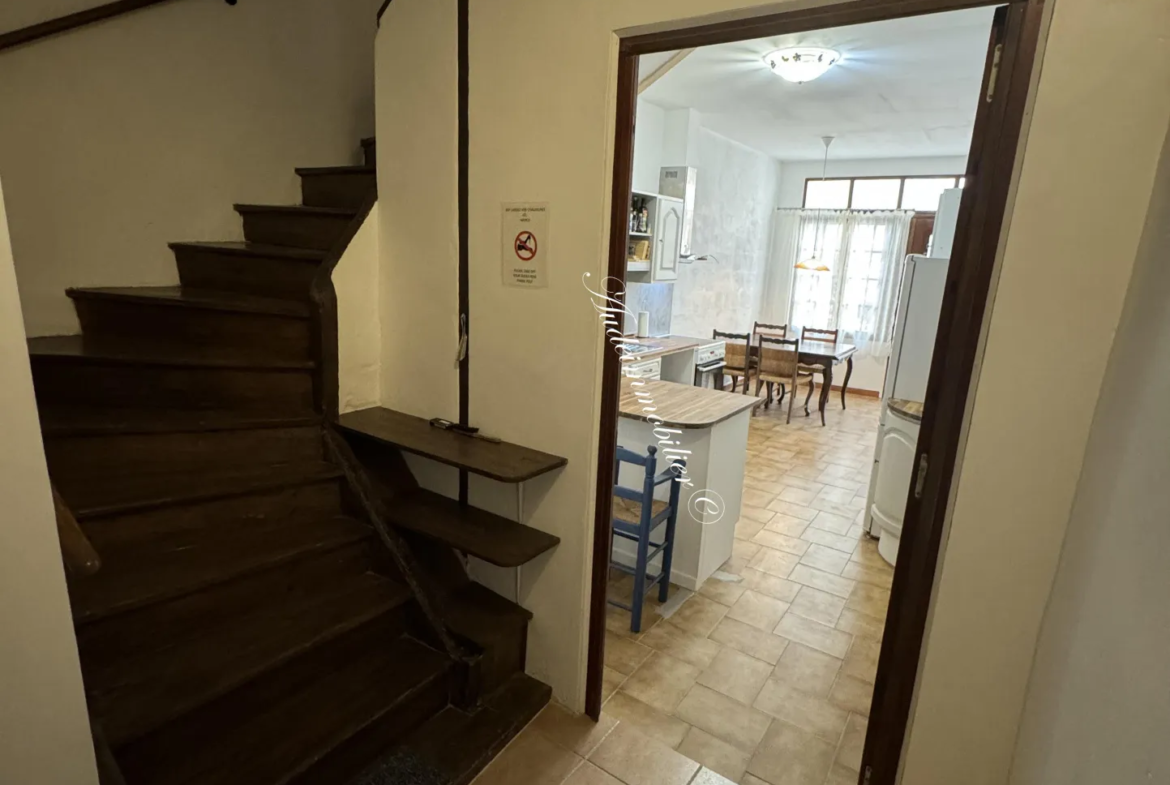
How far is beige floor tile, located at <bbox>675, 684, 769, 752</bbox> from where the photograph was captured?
2.03 metres

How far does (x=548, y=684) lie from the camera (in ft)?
6.95

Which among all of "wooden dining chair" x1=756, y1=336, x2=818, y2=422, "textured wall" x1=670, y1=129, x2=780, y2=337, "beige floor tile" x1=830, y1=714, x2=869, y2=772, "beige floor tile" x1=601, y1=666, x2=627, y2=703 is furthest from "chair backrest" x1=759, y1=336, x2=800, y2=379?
"beige floor tile" x1=601, y1=666, x2=627, y2=703

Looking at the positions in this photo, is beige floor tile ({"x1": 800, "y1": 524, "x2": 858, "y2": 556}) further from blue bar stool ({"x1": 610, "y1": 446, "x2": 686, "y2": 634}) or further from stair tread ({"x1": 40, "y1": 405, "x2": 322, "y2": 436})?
stair tread ({"x1": 40, "y1": 405, "x2": 322, "y2": 436})

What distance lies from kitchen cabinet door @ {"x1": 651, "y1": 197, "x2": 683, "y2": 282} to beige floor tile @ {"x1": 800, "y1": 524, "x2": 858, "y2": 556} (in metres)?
2.24

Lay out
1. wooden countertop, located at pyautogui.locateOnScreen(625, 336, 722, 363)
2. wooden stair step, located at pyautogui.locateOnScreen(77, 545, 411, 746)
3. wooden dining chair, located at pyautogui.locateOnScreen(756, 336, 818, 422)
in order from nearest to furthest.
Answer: wooden stair step, located at pyautogui.locateOnScreen(77, 545, 411, 746)
wooden countertop, located at pyautogui.locateOnScreen(625, 336, 722, 363)
wooden dining chair, located at pyautogui.locateOnScreen(756, 336, 818, 422)

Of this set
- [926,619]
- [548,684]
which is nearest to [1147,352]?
[926,619]

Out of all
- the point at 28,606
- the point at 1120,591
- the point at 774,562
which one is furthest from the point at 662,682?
the point at 28,606

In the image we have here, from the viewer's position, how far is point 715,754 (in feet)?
6.38

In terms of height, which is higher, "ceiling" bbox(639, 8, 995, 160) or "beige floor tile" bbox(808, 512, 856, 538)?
"ceiling" bbox(639, 8, 995, 160)

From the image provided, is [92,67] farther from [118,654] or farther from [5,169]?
[118,654]

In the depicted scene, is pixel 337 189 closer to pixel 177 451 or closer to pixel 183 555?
pixel 177 451

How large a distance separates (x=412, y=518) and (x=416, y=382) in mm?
542

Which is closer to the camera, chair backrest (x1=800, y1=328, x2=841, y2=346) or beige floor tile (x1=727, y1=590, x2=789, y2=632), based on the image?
beige floor tile (x1=727, y1=590, x2=789, y2=632)

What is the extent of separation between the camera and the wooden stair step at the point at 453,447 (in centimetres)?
181
